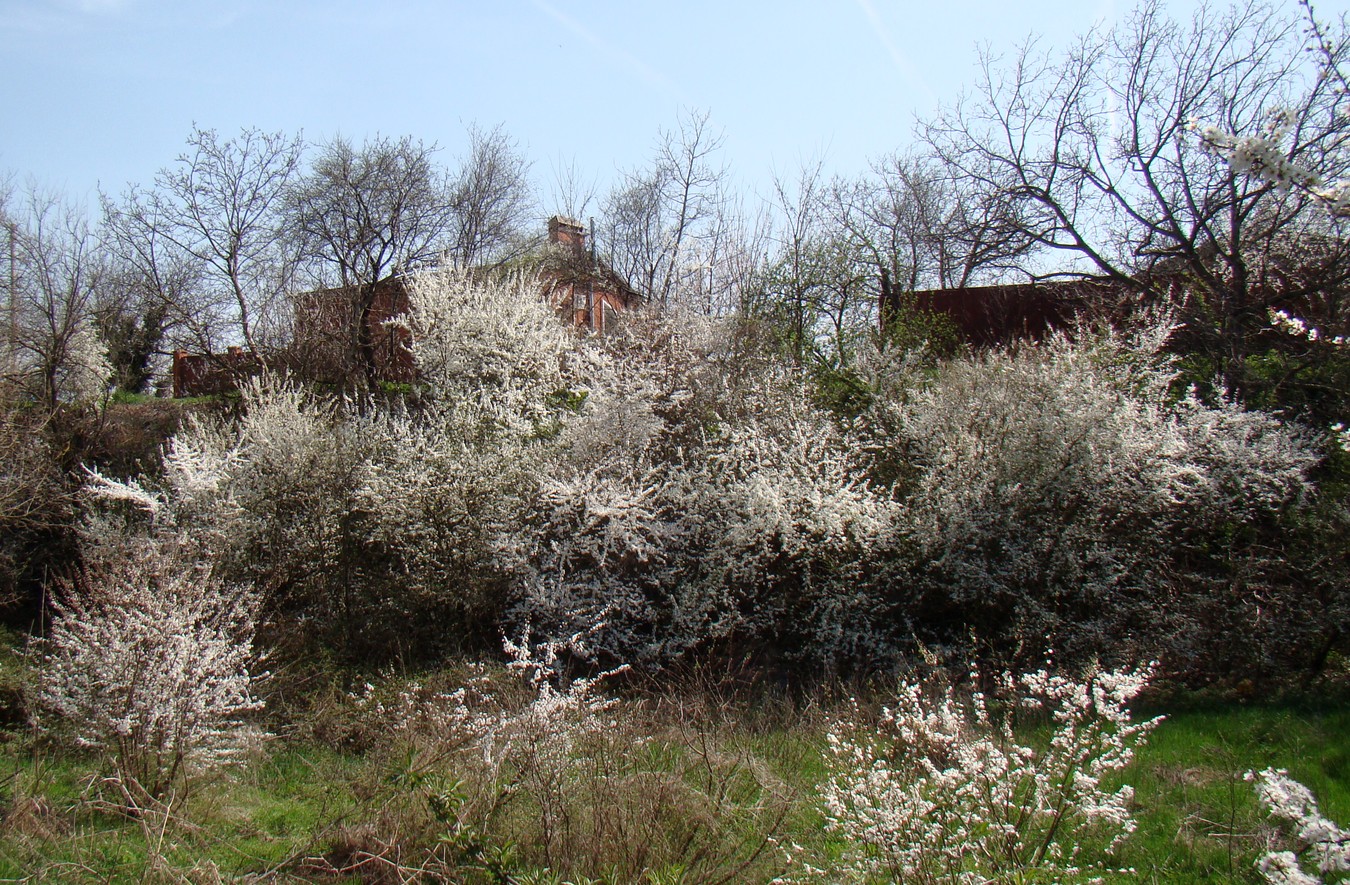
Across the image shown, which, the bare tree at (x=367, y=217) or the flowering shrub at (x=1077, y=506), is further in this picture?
the bare tree at (x=367, y=217)

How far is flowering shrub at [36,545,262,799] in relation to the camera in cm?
704

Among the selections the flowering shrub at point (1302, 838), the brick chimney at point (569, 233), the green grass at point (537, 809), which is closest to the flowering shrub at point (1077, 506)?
the green grass at point (537, 809)

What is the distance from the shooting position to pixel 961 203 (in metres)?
17.7

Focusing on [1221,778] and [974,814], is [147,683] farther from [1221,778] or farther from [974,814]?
[1221,778]

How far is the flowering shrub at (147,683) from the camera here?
704cm

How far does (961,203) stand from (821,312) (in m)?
3.24

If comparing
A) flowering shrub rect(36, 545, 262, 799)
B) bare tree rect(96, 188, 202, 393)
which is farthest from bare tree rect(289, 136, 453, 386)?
flowering shrub rect(36, 545, 262, 799)

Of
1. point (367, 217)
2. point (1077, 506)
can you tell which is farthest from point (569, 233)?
point (1077, 506)

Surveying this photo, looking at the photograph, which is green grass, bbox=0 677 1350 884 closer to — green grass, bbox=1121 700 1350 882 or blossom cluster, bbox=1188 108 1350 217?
green grass, bbox=1121 700 1350 882

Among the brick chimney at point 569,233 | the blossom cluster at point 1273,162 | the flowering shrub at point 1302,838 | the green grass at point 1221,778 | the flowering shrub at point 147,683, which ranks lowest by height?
the green grass at point 1221,778

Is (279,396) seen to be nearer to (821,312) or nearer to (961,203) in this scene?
(821,312)

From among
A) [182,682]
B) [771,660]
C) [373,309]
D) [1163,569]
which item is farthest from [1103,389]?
[373,309]

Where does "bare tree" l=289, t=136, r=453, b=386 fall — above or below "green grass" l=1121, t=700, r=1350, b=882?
above

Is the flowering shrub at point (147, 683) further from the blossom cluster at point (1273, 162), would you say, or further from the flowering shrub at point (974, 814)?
the blossom cluster at point (1273, 162)
